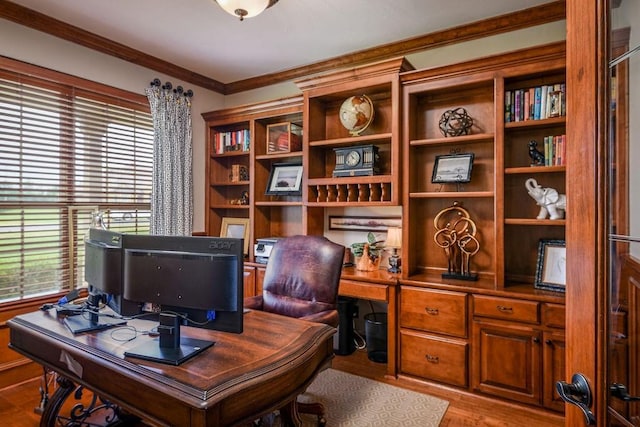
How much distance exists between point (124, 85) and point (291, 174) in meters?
1.78

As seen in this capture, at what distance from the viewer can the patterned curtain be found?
359 cm

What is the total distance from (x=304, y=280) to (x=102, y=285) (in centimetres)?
122

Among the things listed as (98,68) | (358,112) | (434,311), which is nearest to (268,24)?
(358,112)

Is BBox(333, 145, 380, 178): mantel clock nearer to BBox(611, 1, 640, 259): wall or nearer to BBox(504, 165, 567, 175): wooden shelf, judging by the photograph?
BBox(504, 165, 567, 175): wooden shelf

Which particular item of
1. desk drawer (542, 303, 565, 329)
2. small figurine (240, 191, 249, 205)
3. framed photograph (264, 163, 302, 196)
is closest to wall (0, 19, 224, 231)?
small figurine (240, 191, 249, 205)

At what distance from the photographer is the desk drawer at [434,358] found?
256cm

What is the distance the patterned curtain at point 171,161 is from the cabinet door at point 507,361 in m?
2.91

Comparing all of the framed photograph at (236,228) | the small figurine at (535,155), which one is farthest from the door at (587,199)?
the framed photograph at (236,228)

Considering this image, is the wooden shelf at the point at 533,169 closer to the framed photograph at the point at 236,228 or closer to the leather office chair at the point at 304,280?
the leather office chair at the point at 304,280

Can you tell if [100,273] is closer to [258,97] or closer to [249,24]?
[249,24]

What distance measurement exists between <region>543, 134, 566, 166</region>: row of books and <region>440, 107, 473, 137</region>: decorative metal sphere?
549 millimetres

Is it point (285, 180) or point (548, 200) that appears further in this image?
point (285, 180)

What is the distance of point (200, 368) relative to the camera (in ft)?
4.33

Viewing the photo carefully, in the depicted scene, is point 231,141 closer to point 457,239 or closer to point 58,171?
point 58,171
